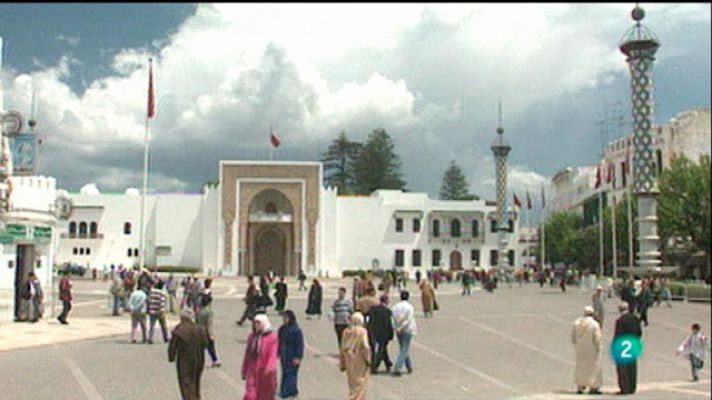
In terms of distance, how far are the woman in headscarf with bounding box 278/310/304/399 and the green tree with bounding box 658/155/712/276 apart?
4002cm

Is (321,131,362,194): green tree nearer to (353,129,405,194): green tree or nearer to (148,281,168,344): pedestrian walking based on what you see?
(353,129,405,194): green tree

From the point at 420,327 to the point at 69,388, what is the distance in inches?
483

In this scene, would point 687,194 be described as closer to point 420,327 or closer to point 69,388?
point 420,327

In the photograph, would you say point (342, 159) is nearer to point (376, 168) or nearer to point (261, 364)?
point (376, 168)

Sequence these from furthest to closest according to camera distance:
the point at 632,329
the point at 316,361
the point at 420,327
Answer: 1. the point at 420,327
2. the point at 316,361
3. the point at 632,329

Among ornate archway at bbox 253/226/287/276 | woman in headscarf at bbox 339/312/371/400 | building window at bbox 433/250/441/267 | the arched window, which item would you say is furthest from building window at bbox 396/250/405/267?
woman in headscarf at bbox 339/312/371/400

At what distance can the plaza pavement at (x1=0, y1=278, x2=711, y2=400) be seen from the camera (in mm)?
11688

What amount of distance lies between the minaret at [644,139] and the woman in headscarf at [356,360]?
32.0 metres

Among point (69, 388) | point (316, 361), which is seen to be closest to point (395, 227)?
point (316, 361)

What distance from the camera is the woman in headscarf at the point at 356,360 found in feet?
34.0

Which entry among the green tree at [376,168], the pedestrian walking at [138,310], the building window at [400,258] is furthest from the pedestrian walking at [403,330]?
the green tree at [376,168]

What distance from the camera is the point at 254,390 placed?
9.12 meters

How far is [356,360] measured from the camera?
10414mm

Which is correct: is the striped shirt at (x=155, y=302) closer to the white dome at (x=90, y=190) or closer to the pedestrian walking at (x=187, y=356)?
the pedestrian walking at (x=187, y=356)
